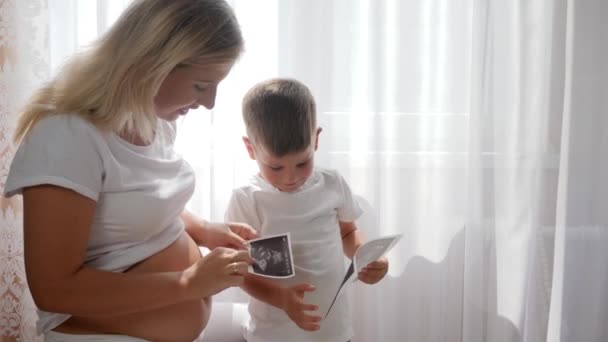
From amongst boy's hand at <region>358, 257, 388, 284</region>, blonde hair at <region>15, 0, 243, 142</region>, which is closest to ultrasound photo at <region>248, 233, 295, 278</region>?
boy's hand at <region>358, 257, 388, 284</region>

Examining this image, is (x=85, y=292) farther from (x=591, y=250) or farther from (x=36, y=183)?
(x=591, y=250)

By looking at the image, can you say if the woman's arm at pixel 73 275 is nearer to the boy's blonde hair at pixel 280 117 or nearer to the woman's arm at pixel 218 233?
the woman's arm at pixel 218 233

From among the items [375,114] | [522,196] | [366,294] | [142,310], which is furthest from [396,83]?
[142,310]

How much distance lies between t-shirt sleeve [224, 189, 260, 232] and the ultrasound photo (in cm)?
20

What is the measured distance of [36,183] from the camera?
1395mm

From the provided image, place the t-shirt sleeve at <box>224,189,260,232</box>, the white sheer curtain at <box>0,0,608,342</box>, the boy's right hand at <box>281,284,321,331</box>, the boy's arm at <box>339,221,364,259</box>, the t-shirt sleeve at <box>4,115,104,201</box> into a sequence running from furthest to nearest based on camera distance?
the white sheer curtain at <box>0,0,608,342</box>
the boy's arm at <box>339,221,364,259</box>
the t-shirt sleeve at <box>224,189,260,232</box>
the boy's right hand at <box>281,284,321,331</box>
the t-shirt sleeve at <box>4,115,104,201</box>

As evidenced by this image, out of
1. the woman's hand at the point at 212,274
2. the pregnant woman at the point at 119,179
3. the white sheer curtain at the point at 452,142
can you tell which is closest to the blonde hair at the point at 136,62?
the pregnant woman at the point at 119,179

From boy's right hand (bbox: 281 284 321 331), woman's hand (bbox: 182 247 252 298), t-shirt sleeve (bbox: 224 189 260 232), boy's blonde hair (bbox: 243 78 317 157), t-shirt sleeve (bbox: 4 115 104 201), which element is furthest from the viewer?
t-shirt sleeve (bbox: 224 189 260 232)

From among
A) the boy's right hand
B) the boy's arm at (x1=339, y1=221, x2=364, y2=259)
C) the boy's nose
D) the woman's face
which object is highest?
the woman's face

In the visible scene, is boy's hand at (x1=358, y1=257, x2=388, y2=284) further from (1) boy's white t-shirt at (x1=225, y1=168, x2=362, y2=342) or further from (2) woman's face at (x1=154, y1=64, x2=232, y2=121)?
(2) woman's face at (x1=154, y1=64, x2=232, y2=121)

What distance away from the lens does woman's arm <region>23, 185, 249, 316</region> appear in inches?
55.6

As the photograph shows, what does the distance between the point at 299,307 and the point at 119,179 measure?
564 millimetres

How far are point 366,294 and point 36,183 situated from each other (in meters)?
1.52

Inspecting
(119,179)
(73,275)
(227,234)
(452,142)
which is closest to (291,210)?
(227,234)
